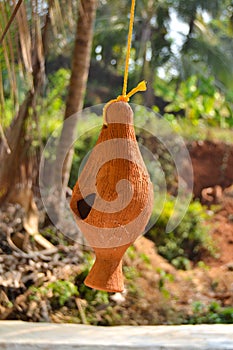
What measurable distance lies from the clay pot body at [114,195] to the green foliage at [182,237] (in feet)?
14.0

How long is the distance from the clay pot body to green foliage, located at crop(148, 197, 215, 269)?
14.0 ft

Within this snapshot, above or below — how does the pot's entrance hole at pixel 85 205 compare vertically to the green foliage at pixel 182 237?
above

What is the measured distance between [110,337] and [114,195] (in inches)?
59.3

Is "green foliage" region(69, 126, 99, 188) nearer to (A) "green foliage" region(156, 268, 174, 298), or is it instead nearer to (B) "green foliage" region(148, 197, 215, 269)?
(B) "green foliage" region(148, 197, 215, 269)

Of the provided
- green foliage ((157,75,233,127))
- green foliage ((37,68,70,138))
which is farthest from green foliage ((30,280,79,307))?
green foliage ((157,75,233,127))

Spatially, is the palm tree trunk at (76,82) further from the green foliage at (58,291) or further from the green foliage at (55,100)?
the green foliage at (55,100)

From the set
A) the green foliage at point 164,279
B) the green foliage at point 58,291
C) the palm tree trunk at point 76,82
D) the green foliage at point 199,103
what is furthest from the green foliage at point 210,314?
the green foliage at point 199,103

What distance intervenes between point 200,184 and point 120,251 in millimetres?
6393

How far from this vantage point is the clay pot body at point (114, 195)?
1.42 metres

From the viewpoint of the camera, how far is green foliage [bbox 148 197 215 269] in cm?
576

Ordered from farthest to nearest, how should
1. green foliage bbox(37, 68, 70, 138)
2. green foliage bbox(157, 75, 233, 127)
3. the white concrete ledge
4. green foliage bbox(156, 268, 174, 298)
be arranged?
green foliage bbox(157, 75, 233, 127) < green foliage bbox(37, 68, 70, 138) < green foliage bbox(156, 268, 174, 298) < the white concrete ledge

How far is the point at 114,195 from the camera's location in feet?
4.69

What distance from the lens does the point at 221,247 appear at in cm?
616

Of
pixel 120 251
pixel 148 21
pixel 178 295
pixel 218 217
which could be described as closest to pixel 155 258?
pixel 178 295
